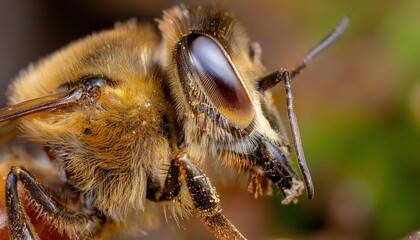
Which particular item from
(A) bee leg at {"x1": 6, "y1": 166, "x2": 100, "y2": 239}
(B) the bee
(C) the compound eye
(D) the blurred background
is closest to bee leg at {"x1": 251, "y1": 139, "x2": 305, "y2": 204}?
(B) the bee

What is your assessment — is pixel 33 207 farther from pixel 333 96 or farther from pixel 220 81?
pixel 333 96

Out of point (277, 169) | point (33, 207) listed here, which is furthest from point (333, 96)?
point (33, 207)

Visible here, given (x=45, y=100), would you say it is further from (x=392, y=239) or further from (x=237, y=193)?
(x=392, y=239)

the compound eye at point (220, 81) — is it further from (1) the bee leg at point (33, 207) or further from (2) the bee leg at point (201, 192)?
(1) the bee leg at point (33, 207)

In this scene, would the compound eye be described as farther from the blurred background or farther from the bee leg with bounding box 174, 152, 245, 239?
the blurred background

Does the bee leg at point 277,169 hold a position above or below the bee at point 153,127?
below

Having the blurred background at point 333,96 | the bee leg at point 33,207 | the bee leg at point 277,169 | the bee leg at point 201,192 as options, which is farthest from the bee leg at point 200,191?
the blurred background at point 333,96

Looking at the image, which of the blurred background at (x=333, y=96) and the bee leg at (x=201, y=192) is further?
the blurred background at (x=333, y=96)
